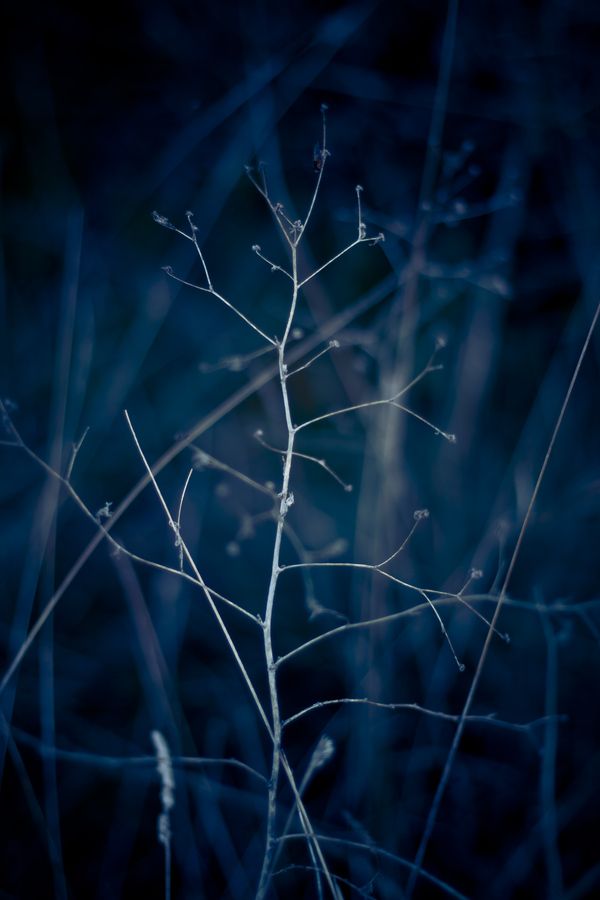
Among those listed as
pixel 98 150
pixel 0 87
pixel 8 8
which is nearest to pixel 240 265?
pixel 98 150

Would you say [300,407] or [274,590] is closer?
[274,590]

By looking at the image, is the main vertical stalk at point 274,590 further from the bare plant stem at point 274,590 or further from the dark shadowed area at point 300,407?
the dark shadowed area at point 300,407

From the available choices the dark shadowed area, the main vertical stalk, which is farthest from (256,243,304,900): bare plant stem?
the dark shadowed area

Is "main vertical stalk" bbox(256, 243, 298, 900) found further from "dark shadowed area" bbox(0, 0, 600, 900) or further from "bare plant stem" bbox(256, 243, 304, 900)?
"dark shadowed area" bbox(0, 0, 600, 900)

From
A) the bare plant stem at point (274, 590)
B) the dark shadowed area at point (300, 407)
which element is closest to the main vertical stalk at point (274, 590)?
the bare plant stem at point (274, 590)

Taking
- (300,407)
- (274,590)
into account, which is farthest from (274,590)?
(300,407)

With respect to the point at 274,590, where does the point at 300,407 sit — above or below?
below

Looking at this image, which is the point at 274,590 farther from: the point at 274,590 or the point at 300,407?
the point at 300,407

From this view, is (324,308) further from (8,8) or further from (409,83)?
(8,8)
